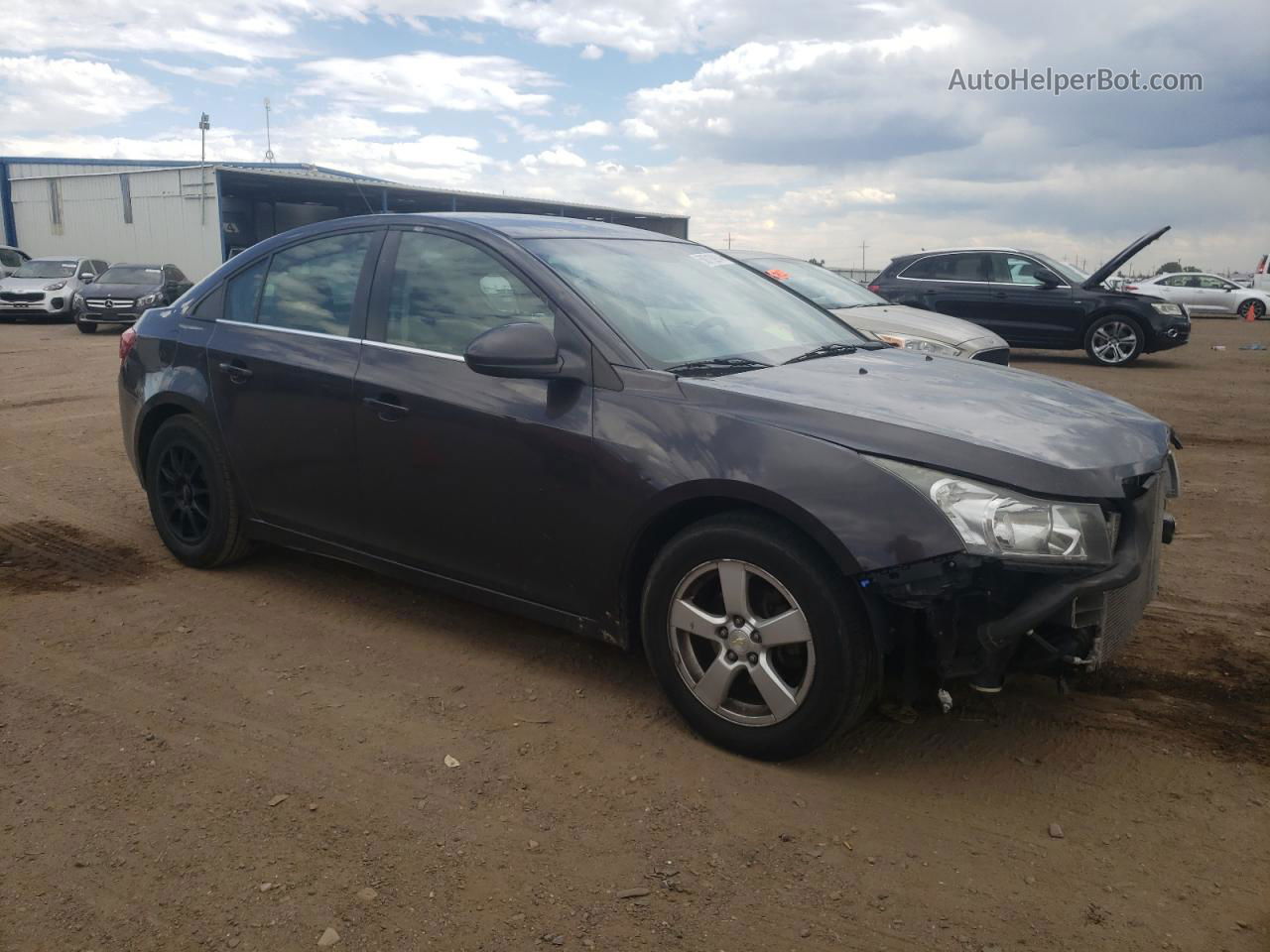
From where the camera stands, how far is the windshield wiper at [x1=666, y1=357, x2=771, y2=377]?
353 centimetres

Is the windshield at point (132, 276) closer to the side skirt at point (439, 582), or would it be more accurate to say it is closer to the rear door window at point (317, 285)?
the rear door window at point (317, 285)

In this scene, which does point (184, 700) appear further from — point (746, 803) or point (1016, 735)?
point (1016, 735)

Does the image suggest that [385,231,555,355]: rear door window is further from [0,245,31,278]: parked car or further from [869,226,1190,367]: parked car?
[0,245,31,278]: parked car

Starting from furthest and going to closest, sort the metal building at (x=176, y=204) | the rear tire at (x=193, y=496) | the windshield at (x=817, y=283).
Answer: the metal building at (x=176, y=204) < the windshield at (x=817, y=283) < the rear tire at (x=193, y=496)

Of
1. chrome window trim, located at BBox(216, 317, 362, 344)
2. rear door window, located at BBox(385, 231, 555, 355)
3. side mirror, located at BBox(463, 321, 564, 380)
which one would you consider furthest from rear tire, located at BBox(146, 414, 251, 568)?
side mirror, located at BBox(463, 321, 564, 380)

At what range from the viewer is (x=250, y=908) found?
2.53 meters

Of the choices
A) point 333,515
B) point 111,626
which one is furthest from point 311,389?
point 111,626

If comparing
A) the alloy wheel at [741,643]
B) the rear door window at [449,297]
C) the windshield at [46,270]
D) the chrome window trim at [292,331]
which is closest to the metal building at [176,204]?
the windshield at [46,270]

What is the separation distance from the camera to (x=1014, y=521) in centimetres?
286

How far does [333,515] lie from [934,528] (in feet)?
8.31

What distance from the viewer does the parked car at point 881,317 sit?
870 centimetres

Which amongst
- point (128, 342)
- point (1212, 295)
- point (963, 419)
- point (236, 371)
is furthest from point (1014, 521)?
point (1212, 295)

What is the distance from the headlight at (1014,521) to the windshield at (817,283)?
21.8ft

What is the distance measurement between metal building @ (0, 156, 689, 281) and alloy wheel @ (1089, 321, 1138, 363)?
17985 millimetres
